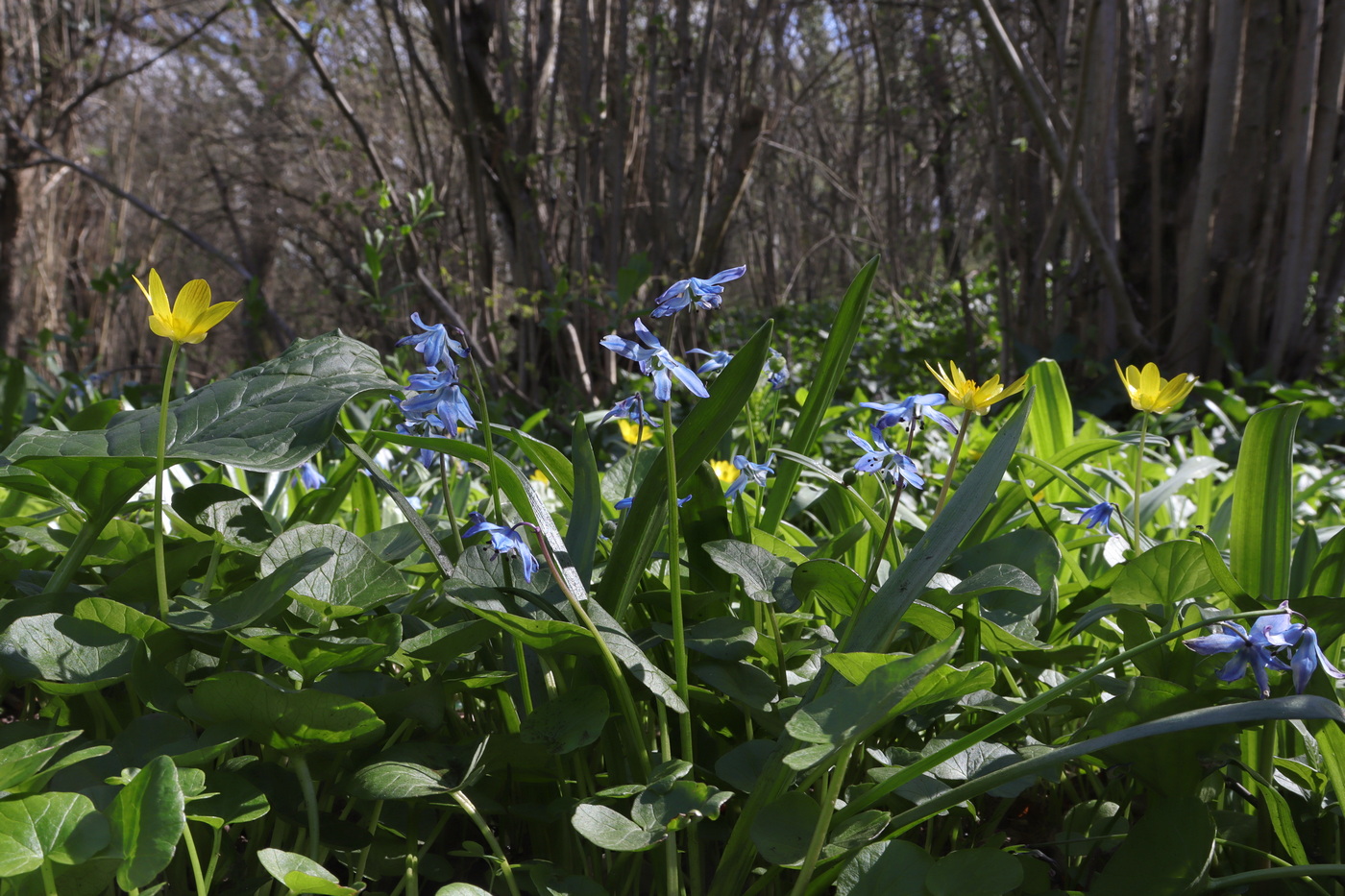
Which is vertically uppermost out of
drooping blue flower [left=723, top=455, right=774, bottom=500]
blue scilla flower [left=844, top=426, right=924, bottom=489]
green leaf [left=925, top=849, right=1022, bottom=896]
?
blue scilla flower [left=844, top=426, right=924, bottom=489]

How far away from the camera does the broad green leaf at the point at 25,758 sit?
25.0 inches

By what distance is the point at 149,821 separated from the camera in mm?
611

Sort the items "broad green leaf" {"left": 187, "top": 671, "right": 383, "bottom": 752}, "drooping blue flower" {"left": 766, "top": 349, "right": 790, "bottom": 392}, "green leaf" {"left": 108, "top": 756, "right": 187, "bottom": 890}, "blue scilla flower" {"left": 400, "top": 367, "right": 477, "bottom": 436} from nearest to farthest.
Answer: "green leaf" {"left": 108, "top": 756, "right": 187, "bottom": 890}
"broad green leaf" {"left": 187, "top": 671, "right": 383, "bottom": 752}
"blue scilla flower" {"left": 400, "top": 367, "right": 477, "bottom": 436}
"drooping blue flower" {"left": 766, "top": 349, "right": 790, "bottom": 392}

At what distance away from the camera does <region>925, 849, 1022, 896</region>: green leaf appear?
69 cm

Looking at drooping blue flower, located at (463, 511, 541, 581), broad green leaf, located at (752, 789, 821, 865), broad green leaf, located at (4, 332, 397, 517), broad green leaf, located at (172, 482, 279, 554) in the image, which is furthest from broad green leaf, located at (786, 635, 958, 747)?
broad green leaf, located at (172, 482, 279, 554)

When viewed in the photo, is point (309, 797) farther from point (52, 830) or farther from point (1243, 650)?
point (1243, 650)

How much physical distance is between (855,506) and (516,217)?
2.73m

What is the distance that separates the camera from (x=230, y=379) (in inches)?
38.5

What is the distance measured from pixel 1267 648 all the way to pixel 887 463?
0.42m

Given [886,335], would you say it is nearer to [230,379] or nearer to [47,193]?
[230,379]

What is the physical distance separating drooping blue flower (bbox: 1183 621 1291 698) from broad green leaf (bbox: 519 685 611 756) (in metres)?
0.50

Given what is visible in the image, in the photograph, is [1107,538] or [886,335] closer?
[1107,538]

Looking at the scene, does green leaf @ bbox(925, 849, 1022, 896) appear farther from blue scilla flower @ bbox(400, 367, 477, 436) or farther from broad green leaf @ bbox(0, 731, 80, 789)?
broad green leaf @ bbox(0, 731, 80, 789)

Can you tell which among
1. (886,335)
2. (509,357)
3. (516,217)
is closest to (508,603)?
(516,217)
